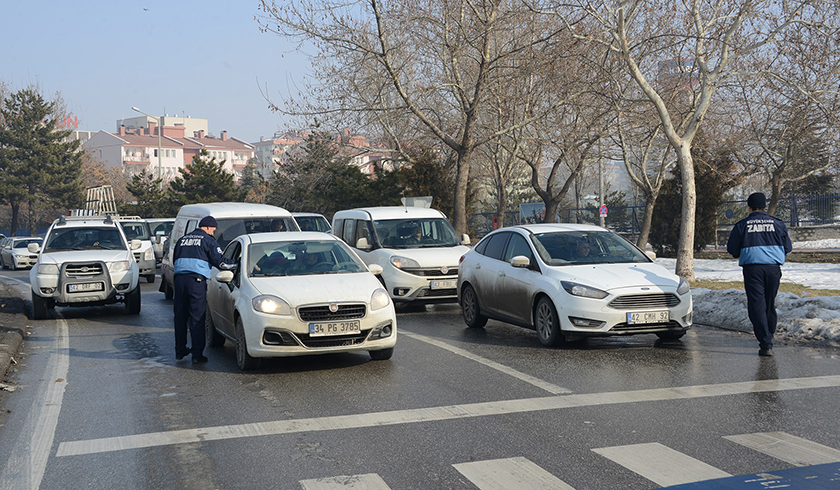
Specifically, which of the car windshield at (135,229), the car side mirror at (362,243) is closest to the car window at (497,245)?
the car side mirror at (362,243)

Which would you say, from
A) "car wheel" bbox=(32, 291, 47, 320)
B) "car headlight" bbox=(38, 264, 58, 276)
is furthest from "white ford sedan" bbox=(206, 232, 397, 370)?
"car wheel" bbox=(32, 291, 47, 320)

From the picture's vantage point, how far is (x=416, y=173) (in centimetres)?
3684

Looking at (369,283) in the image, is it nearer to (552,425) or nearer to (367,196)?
(552,425)

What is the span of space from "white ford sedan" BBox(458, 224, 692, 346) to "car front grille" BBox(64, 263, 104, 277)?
676 centimetres

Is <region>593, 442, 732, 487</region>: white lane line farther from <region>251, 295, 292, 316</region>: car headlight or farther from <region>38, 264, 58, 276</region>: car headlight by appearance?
<region>38, 264, 58, 276</region>: car headlight

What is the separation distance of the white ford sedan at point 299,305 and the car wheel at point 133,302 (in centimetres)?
572

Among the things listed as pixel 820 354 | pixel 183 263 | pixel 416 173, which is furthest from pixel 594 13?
pixel 416 173

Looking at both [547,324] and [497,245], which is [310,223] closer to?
[497,245]

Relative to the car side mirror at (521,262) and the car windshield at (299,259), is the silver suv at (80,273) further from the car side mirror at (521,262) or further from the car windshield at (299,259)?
the car side mirror at (521,262)

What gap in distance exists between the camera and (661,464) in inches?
214

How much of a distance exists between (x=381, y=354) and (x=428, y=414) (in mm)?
2736

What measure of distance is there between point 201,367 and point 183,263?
1.23 m

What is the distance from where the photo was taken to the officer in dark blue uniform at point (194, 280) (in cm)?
985

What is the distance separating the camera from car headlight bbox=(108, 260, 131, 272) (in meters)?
15.2
